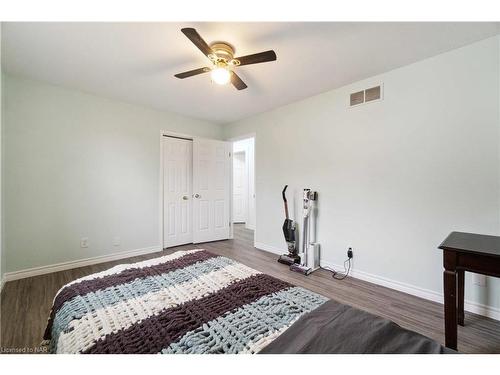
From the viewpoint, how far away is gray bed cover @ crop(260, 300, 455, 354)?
0.76 meters

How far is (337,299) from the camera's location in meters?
2.14

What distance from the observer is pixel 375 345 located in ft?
2.55

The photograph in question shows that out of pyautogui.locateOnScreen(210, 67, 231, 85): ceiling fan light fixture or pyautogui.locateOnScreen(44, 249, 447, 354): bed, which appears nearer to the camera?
pyautogui.locateOnScreen(44, 249, 447, 354): bed

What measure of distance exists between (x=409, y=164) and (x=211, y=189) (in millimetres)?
3196

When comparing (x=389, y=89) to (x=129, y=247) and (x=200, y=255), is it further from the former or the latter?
(x=129, y=247)

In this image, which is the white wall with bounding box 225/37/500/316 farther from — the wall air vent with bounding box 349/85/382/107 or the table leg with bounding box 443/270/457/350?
the table leg with bounding box 443/270/457/350

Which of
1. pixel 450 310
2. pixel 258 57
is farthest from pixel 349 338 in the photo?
pixel 258 57

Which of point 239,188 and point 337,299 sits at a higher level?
point 239,188

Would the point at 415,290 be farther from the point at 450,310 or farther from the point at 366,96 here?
the point at 366,96

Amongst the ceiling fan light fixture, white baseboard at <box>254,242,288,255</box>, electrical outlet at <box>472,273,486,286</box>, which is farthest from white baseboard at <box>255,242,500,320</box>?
the ceiling fan light fixture

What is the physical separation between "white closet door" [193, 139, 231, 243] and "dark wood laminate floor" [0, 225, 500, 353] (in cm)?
142

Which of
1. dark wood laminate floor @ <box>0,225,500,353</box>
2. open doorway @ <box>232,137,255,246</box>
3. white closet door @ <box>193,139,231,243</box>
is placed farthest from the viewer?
open doorway @ <box>232,137,255,246</box>

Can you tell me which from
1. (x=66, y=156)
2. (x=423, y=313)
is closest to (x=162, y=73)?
(x=66, y=156)
